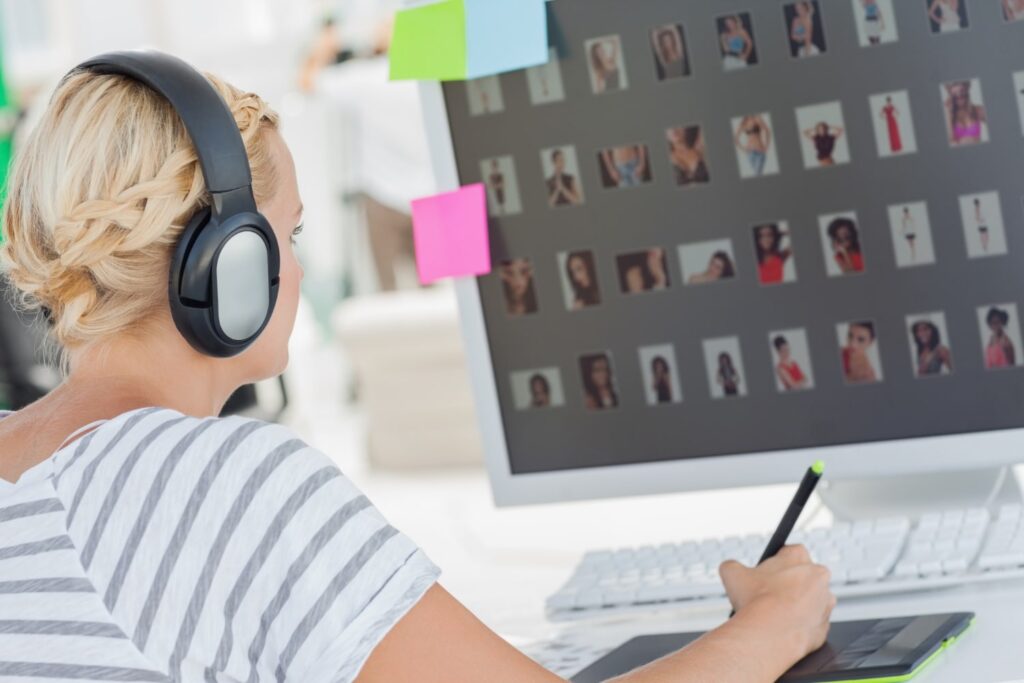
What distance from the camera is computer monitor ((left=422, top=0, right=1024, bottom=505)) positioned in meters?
1.01

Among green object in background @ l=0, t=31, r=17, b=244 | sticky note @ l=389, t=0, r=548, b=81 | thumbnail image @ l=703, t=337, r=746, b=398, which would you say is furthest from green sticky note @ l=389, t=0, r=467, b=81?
green object in background @ l=0, t=31, r=17, b=244

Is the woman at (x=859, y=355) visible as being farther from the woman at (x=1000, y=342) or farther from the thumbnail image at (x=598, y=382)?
the thumbnail image at (x=598, y=382)

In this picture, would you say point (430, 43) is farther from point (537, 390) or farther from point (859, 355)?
point (859, 355)

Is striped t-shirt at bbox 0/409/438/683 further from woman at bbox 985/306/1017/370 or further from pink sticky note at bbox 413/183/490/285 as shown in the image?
woman at bbox 985/306/1017/370

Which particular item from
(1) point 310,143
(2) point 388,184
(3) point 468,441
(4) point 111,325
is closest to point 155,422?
(4) point 111,325

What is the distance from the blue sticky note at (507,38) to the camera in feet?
3.56

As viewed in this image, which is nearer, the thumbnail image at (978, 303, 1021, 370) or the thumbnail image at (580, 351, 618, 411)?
the thumbnail image at (978, 303, 1021, 370)

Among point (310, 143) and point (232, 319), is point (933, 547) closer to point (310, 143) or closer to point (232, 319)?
point (232, 319)

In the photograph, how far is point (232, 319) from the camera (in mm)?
830

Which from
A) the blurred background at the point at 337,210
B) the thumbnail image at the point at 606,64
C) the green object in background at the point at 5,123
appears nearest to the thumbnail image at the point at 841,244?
the thumbnail image at the point at 606,64

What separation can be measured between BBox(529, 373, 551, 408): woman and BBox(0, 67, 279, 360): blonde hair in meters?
0.41

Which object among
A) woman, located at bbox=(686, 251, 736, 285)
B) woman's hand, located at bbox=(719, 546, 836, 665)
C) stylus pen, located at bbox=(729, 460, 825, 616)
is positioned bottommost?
woman's hand, located at bbox=(719, 546, 836, 665)

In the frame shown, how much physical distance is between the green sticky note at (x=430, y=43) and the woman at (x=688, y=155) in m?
0.19

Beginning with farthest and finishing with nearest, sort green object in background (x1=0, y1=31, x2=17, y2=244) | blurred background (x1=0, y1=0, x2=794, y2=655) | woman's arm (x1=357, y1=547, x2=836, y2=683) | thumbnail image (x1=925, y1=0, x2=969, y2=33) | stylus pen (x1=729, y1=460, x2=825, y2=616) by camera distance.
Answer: green object in background (x1=0, y1=31, x2=17, y2=244)
blurred background (x1=0, y1=0, x2=794, y2=655)
thumbnail image (x1=925, y1=0, x2=969, y2=33)
stylus pen (x1=729, y1=460, x2=825, y2=616)
woman's arm (x1=357, y1=547, x2=836, y2=683)
